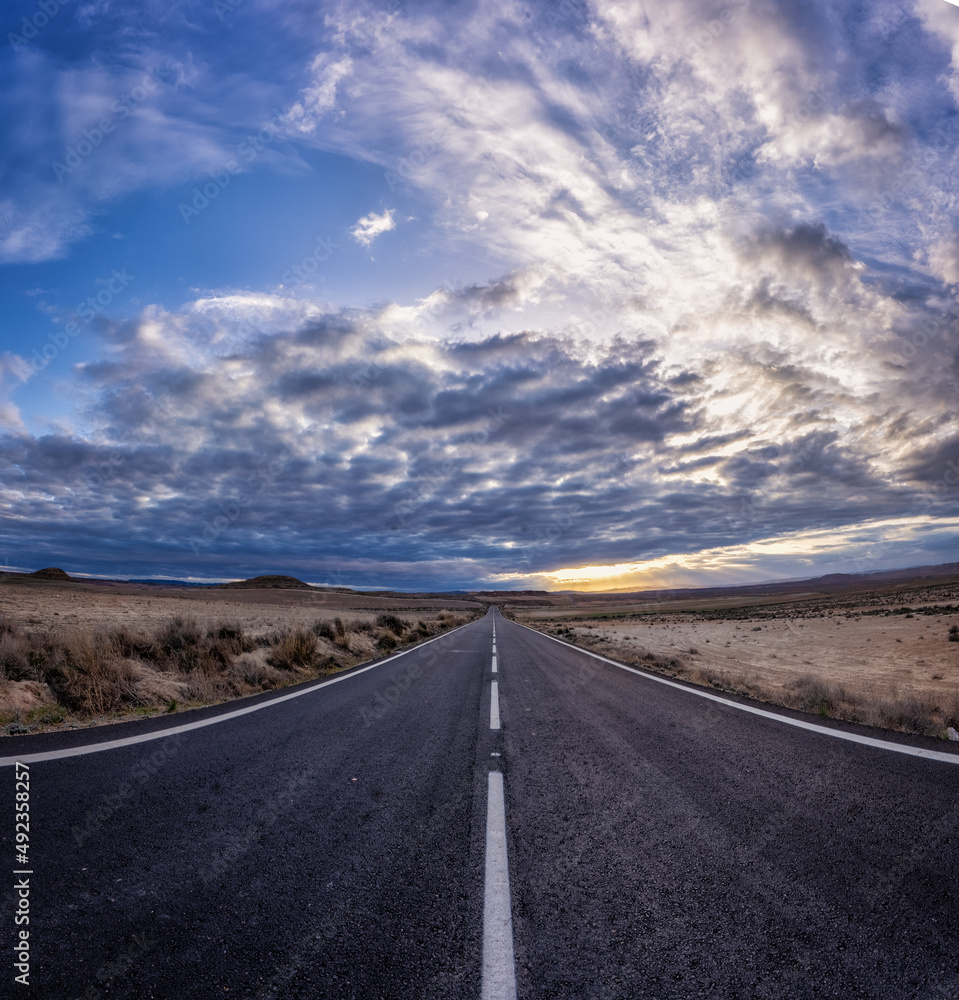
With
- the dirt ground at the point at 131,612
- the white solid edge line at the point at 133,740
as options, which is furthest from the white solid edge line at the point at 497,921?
the dirt ground at the point at 131,612

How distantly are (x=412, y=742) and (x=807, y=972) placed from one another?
4.65m

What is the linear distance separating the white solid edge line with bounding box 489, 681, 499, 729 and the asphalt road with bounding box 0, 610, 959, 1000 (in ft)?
4.16

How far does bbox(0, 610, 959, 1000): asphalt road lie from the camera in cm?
222

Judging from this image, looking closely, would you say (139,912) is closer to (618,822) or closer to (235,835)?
(235,835)

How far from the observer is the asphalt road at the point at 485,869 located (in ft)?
7.30

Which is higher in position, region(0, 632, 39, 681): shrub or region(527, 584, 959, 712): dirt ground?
region(0, 632, 39, 681): shrub

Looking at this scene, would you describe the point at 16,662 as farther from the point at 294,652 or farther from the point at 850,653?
the point at 850,653

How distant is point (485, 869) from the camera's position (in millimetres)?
3146

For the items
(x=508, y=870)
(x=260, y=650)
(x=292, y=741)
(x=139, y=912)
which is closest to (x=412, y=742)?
(x=292, y=741)

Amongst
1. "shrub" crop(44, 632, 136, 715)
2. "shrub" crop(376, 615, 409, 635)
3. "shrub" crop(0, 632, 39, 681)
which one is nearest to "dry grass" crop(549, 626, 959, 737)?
"shrub" crop(44, 632, 136, 715)

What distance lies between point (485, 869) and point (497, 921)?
1.86 feet

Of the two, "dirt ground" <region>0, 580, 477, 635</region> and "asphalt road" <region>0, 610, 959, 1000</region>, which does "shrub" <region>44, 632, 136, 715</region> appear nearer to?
"asphalt road" <region>0, 610, 959, 1000</region>

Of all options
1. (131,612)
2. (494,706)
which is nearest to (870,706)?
(494,706)

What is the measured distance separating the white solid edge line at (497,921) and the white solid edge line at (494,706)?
3346mm
